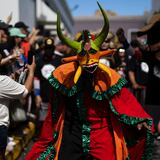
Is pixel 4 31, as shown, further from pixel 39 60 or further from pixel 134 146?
pixel 134 146

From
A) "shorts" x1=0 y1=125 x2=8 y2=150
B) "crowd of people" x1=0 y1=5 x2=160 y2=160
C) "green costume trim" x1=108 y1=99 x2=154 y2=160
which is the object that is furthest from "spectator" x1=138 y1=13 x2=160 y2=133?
"shorts" x1=0 y1=125 x2=8 y2=150

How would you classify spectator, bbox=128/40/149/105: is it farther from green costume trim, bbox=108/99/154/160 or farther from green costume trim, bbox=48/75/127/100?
green costume trim, bbox=48/75/127/100

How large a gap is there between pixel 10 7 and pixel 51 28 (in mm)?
8217

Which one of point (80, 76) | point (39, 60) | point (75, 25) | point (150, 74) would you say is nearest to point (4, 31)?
point (39, 60)

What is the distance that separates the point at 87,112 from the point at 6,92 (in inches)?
29.7

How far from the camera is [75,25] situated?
5362 cm

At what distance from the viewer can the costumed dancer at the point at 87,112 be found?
4.17 metres

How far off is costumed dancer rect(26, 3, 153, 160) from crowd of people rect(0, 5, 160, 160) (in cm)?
31

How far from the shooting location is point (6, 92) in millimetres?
4238

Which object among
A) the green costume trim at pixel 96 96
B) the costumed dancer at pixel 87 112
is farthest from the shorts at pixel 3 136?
the green costume trim at pixel 96 96

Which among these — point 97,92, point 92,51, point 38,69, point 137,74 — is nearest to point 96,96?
point 97,92

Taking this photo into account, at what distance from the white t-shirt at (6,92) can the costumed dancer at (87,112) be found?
1.01 ft

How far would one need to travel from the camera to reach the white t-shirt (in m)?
4.22

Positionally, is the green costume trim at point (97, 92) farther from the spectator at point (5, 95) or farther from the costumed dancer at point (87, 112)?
the spectator at point (5, 95)
